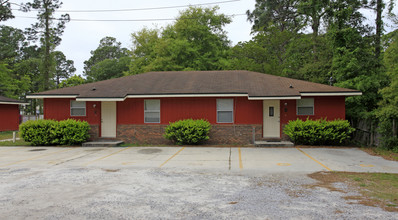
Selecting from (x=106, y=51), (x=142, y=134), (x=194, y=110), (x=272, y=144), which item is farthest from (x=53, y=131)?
(x=106, y=51)

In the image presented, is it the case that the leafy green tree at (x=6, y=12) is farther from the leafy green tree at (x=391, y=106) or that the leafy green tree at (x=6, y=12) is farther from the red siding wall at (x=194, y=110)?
the leafy green tree at (x=391, y=106)

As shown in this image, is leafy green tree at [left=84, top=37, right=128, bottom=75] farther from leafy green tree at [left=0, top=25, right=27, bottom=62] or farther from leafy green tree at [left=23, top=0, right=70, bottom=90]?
leafy green tree at [left=23, top=0, right=70, bottom=90]

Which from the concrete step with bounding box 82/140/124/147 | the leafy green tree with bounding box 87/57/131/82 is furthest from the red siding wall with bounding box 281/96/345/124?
the leafy green tree with bounding box 87/57/131/82

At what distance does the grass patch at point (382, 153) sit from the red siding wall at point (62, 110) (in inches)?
515

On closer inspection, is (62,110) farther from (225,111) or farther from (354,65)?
(354,65)

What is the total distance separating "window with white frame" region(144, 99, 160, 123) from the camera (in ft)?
45.5

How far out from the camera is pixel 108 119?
14102mm

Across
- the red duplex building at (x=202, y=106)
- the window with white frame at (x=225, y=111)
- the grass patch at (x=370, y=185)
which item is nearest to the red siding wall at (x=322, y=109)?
the red duplex building at (x=202, y=106)

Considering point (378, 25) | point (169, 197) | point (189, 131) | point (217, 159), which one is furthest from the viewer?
→ point (378, 25)

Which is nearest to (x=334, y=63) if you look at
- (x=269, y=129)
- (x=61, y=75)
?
(x=269, y=129)

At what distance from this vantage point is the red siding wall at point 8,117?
72.6 ft

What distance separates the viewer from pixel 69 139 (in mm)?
12969

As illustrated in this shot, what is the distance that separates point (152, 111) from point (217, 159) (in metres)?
5.74

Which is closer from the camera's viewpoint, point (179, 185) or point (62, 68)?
point (179, 185)
